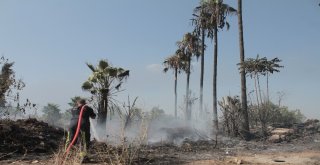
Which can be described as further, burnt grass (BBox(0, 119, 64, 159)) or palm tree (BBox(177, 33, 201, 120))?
palm tree (BBox(177, 33, 201, 120))

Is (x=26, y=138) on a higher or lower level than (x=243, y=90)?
lower

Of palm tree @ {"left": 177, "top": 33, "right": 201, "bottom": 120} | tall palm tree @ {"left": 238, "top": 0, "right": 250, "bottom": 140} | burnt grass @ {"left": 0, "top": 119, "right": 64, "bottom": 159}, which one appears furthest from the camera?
palm tree @ {"left": 177, "top": 33, "right": 201, "bottom": 120}

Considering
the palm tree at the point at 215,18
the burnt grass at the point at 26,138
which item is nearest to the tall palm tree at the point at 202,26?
the palm tree at the point at 215,18

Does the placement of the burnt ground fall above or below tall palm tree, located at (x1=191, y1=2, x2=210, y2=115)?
below

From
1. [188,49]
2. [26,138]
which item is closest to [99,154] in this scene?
[26,138]

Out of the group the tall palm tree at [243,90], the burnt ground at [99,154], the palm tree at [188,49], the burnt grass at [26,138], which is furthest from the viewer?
the palm tree at [188,49]

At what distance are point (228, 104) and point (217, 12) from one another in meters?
8.94

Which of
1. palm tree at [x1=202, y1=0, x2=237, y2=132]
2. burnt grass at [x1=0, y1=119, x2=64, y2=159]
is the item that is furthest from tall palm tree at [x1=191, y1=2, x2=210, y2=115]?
burnt grass at [x1=0, y1=119, x2=64, y2=159]

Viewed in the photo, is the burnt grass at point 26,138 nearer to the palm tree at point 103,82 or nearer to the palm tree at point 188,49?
the palm tree at point 103,82

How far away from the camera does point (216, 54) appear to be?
102ft

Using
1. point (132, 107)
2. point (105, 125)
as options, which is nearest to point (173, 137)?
point (105, 125)

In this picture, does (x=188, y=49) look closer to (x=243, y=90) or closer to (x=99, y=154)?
(x=243, y=90)

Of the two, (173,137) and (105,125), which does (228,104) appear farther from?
(105,125)

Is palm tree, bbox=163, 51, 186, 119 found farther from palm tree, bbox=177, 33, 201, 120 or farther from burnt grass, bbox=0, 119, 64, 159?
burnt grass, bbox=0, 119, 64, 159
